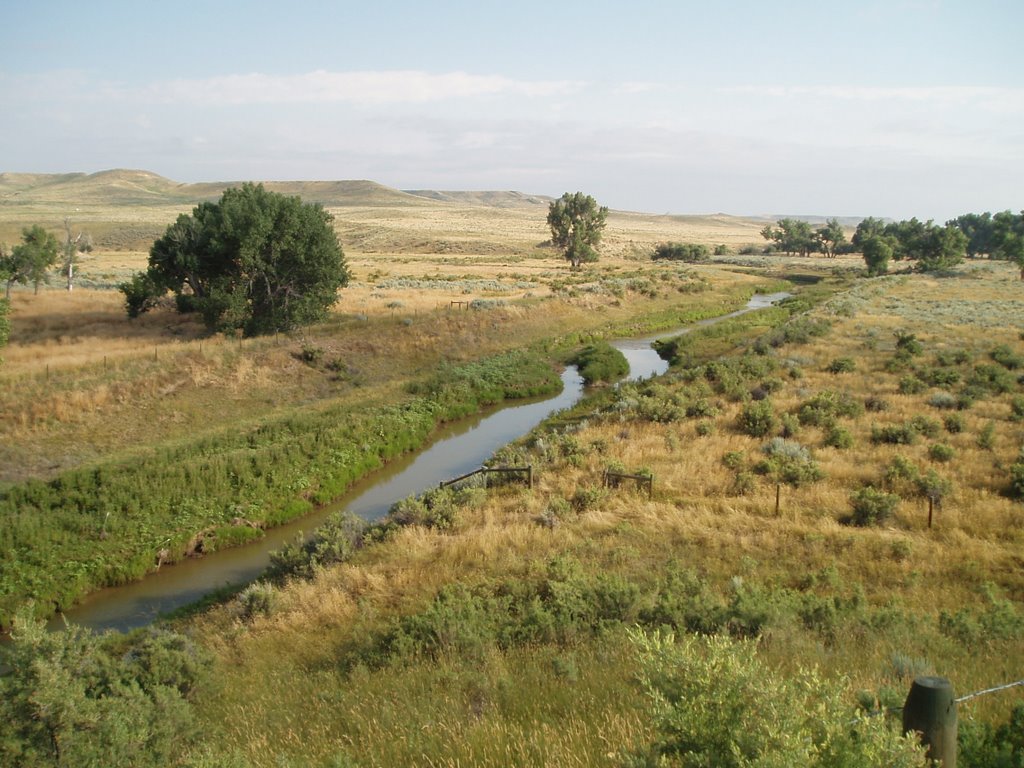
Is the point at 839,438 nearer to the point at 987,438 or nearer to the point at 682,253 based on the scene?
the point at 987,438

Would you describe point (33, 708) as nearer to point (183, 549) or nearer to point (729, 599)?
point (729, 599)

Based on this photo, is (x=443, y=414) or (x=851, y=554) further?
(x=443, y=414)

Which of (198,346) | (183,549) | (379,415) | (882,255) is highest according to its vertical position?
(882,255)

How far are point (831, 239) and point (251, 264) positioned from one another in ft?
360

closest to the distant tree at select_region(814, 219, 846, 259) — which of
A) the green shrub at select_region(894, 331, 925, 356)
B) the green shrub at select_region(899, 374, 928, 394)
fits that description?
the green shrub at select_region(894, 331, 925, 356)

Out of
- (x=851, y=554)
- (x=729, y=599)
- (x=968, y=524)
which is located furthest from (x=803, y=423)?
(x=729, y=599)

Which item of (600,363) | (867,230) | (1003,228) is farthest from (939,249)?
(600,363)

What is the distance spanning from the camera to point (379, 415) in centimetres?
2597

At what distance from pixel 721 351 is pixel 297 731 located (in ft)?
117

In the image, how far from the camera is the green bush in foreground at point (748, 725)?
11.3 ft

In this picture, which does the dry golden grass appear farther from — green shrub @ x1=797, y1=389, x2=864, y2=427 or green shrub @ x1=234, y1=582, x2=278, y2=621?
green shrub @ x1=797, y1=389, x2=864, y2=427

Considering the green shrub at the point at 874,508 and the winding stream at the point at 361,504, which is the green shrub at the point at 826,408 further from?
the winding stream at the point at 361,504

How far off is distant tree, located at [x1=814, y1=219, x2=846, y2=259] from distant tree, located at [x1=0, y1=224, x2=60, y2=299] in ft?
369

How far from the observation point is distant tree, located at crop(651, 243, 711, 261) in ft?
342
